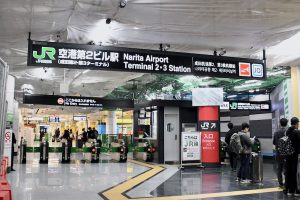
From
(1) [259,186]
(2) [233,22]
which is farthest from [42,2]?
(1) [259,186]

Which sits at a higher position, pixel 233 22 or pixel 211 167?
pixel 233 22

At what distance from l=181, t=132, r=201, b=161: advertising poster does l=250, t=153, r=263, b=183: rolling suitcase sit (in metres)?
3.89

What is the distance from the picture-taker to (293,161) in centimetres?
670

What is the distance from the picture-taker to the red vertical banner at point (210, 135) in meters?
Answer: 12.7

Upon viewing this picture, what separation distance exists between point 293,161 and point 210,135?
238 inches

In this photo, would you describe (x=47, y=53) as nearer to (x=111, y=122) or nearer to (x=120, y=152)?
(x=120, y=152)

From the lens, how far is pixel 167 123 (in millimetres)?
14453

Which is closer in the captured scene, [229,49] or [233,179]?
[229,49]

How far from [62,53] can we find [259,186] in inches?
220

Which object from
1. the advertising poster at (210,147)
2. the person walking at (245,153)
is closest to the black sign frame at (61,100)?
the advertising poster at (210,147)

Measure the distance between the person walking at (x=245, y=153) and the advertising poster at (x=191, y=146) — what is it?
3635 mm

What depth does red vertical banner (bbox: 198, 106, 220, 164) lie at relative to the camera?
12.7 metres

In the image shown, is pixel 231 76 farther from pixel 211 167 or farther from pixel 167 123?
pixel 167 123

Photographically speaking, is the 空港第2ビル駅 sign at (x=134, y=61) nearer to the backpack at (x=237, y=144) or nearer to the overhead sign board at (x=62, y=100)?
the backpack at (x=237, y=144)
